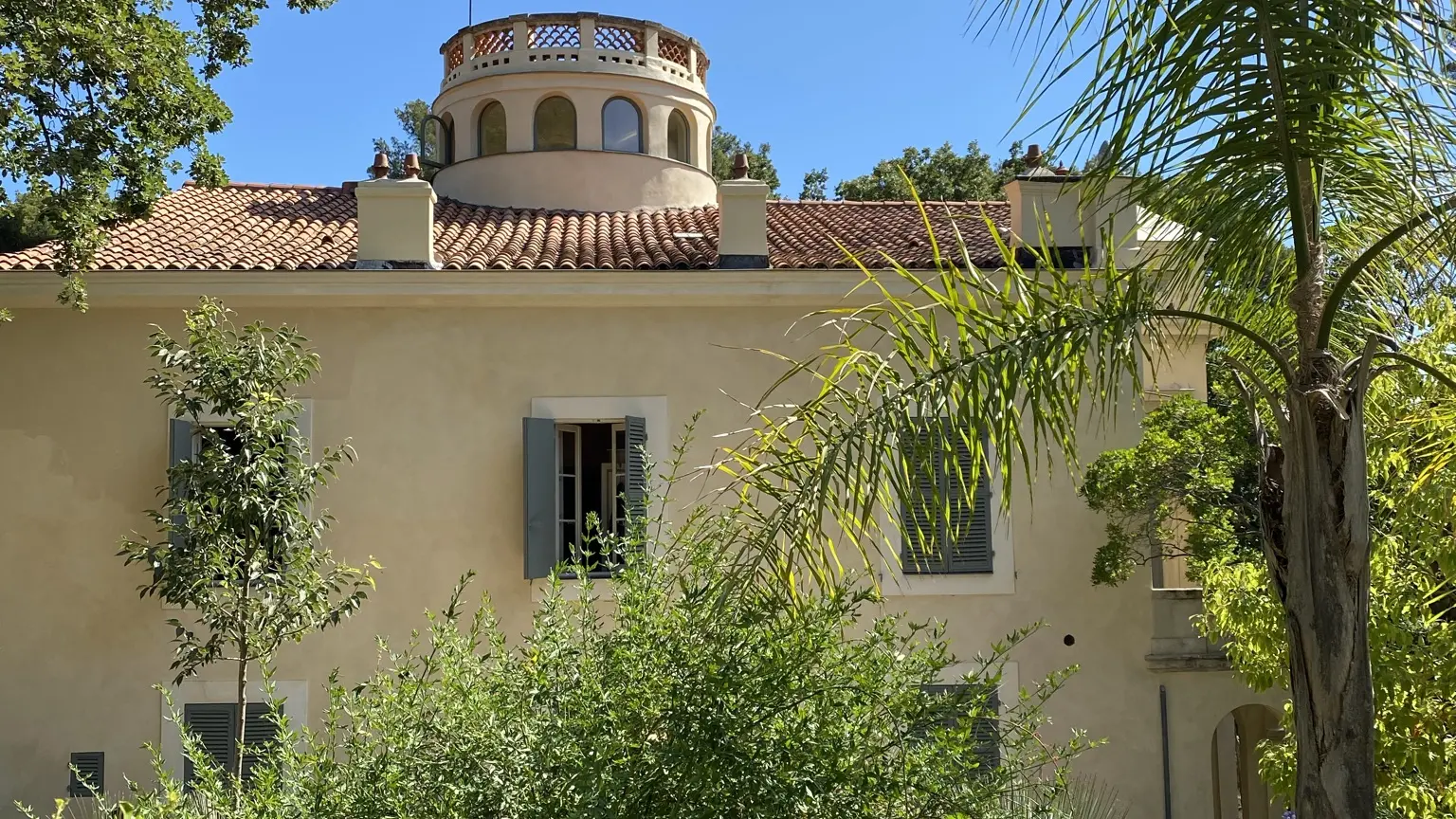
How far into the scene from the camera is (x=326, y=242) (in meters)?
13.0

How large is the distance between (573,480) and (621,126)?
→ 6129 mm

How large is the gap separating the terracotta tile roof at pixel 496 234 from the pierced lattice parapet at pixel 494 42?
7.45ft

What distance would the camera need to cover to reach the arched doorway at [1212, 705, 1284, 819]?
1673cm

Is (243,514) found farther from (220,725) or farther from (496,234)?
(496,234)

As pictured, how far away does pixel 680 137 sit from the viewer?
17703mm

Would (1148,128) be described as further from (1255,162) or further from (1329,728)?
(1329,728)

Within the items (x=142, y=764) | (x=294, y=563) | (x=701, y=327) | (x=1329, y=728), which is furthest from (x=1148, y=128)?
(x=142, y=764)

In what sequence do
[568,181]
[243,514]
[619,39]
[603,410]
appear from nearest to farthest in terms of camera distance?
[243,514] < [603,410] < [568,181] < [619,39]

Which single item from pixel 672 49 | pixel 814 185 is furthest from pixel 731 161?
pixel 672 49

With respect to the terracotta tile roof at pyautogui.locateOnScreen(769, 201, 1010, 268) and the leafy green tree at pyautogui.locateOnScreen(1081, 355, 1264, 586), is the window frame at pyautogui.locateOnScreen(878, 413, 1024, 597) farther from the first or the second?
the terracotta tile roof at pyautogui.locateOnScreen(769, 201, 1010, 268)

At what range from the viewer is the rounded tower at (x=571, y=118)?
16.4 meters

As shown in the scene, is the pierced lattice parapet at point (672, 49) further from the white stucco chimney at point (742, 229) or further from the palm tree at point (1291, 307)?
the palm tree at point (1291, 307)

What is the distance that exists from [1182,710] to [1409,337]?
6359 millimetres

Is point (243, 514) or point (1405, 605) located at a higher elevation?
point (243, 514)
